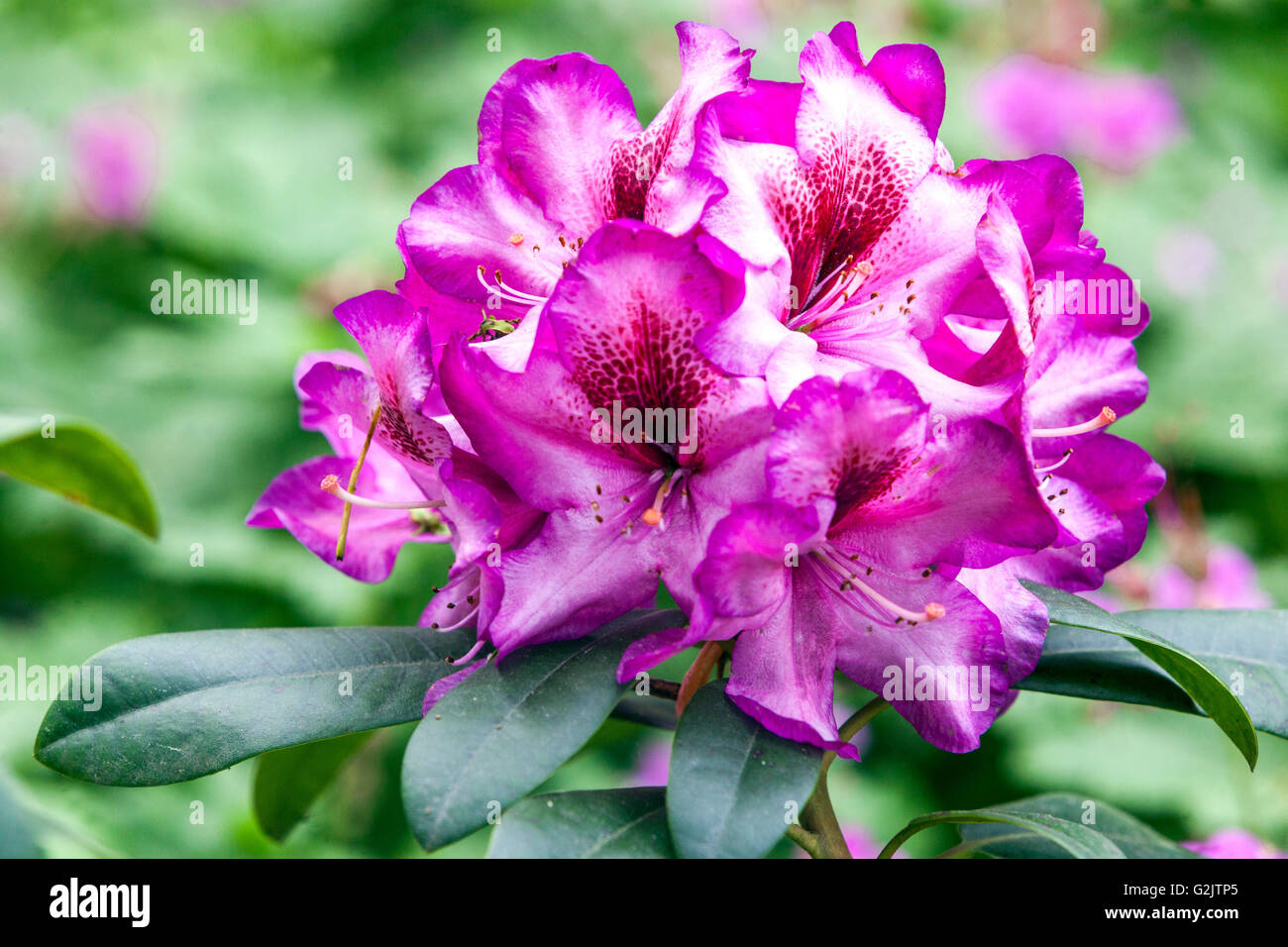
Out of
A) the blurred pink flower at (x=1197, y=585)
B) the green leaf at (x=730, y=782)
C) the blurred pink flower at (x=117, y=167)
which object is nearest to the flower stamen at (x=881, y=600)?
the green leaf at (x=730, y=782)

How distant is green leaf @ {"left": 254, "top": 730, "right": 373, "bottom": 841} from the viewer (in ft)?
3.41

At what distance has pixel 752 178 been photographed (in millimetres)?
746

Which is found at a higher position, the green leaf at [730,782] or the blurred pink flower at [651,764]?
the green leaf at [730,782]

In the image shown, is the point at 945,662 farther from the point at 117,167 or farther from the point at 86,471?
the point at 117,167

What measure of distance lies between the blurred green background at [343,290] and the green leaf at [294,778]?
0.42m

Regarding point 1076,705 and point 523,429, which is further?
point 1076,705

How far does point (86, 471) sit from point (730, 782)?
1.75ft

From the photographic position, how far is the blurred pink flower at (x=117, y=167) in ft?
8.74

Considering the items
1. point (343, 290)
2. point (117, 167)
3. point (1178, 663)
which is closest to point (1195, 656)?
point (1178, 663)

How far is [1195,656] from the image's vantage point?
3.00 ft

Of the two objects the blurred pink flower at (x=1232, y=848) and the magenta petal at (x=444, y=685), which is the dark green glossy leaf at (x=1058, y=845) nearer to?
the blurred pink flower at (x=1232, y=848)

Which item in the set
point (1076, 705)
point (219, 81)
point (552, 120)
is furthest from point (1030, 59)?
point (552, 120)

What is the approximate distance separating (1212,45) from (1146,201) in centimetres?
94
